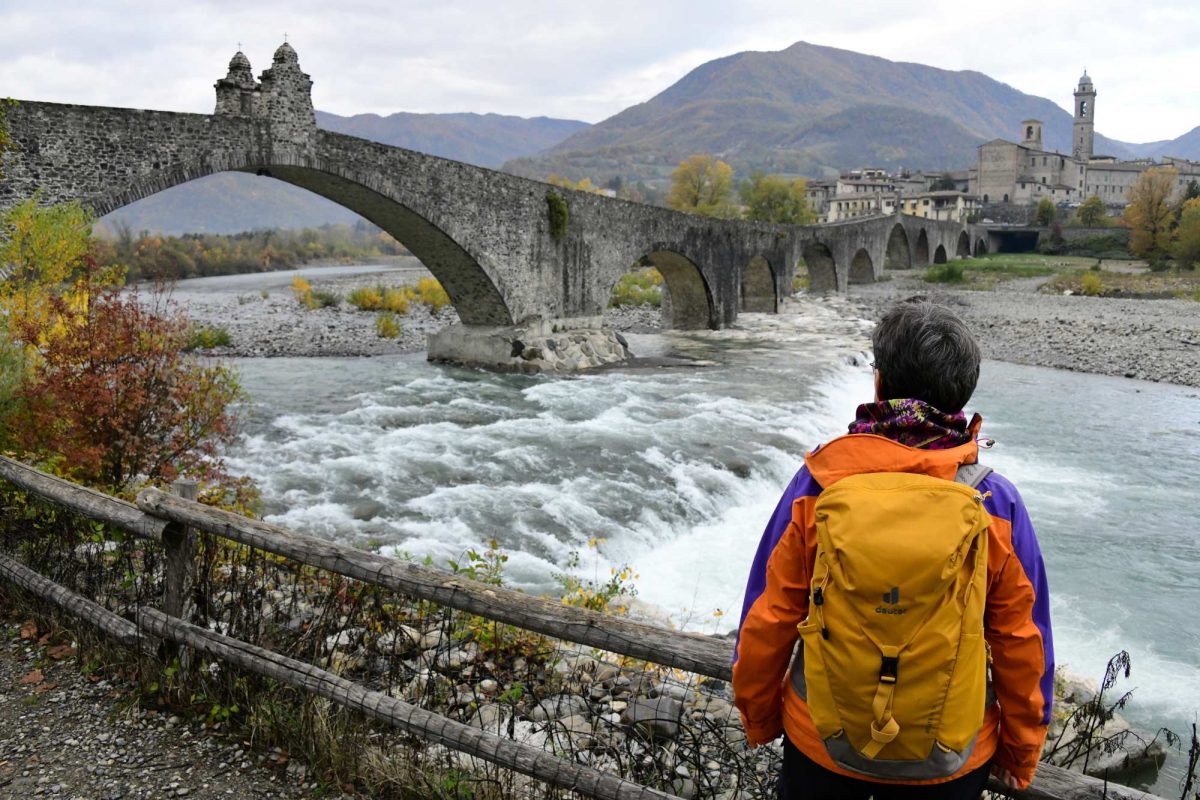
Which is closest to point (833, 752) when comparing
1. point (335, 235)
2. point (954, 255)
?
point (954, 255)

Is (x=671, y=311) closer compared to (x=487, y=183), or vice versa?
(x=487, y=183)

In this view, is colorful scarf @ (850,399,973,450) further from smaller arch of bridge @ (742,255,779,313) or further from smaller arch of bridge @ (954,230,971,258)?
smaller arch of bridge @ (954,230,971,258)

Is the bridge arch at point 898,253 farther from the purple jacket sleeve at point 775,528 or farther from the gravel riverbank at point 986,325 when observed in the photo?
the purple jacket sleeve at point 775,528

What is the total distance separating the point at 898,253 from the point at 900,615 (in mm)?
61536

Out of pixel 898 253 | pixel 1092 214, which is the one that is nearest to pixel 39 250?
pixel 898 253

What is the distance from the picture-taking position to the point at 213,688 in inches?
152

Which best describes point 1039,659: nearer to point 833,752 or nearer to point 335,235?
point 833,752

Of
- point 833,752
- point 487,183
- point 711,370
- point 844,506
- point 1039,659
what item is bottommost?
point 711,370

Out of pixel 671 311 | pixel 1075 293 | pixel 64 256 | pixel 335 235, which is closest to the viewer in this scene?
pixel 64 256

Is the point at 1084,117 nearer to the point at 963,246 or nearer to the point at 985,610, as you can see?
the point at 963,246

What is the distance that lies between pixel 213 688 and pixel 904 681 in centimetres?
320

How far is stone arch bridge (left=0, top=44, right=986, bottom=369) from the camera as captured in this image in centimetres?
1155

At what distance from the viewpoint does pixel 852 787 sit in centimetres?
199

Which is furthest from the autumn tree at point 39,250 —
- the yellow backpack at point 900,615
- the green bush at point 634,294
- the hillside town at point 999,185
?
the hillside town at point 999,185
